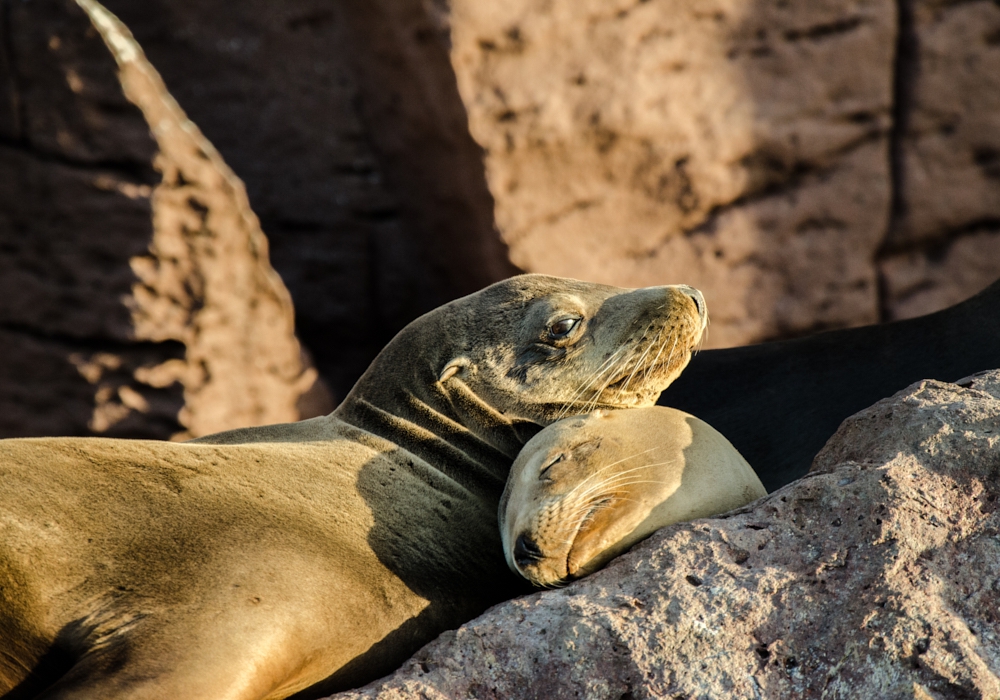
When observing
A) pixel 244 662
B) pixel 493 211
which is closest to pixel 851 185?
pixel 493 211

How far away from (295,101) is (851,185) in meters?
3.75

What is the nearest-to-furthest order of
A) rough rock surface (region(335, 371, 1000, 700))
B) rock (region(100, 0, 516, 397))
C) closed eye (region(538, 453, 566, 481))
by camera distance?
1. rough rock surface (region(335, 371, 1000, 700))
2. closed eye (region(538, 453, 566, 481))
3. rock (region(100, 0, 516, 397))

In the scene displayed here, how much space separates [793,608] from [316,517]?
3.54ft

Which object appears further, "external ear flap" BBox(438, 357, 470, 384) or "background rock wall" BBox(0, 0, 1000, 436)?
"background rock wall" BBox(0, 0, 1000, 436)

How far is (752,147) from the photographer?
679 centimetres

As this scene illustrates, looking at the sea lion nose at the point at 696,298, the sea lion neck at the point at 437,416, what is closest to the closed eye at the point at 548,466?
the sea lion neck at the point at 437,416

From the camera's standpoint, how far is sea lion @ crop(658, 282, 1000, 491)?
11.4 feet

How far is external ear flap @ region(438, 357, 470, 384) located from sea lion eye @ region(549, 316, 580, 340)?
26 centimetres

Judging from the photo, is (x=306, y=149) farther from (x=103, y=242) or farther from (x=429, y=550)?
(x=429, y=550)

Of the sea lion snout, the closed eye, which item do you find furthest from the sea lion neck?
the sea lion snout

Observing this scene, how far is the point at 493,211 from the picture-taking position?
6.47m

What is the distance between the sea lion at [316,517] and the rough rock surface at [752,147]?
3384 mm

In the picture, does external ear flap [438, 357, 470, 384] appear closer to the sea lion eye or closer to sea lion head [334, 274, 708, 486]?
sea lion head [334, 274, 708, 486]

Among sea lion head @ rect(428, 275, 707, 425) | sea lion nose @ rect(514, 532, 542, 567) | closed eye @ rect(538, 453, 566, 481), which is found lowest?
sea lion nose @ rect(514, 532, 542, 567)
